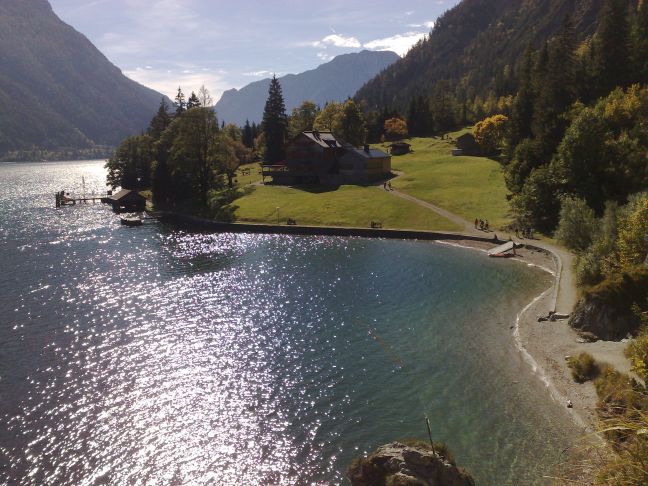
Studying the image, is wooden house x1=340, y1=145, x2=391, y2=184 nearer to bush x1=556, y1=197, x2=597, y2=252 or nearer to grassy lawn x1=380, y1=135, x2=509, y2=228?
grassy lawn x1=380, y1=135, x2=509, y2=228

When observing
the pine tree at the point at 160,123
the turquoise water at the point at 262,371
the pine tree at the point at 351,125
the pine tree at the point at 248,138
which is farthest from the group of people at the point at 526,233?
the pine tree at the point at 248,138

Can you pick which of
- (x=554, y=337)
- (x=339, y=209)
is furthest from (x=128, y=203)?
(x=554, y=337)

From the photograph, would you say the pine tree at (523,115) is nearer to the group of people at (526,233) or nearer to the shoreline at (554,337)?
the group of people at (526,233)

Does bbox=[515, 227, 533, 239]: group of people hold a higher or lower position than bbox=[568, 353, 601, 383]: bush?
higher

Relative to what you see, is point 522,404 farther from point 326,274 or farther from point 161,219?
point 161,219

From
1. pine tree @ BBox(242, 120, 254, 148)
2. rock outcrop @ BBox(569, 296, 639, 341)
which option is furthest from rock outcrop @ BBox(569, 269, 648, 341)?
pine tree @ BBox(242, 120, 254, 148)

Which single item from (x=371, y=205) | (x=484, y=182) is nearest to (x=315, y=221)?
(x=371, y=205)
